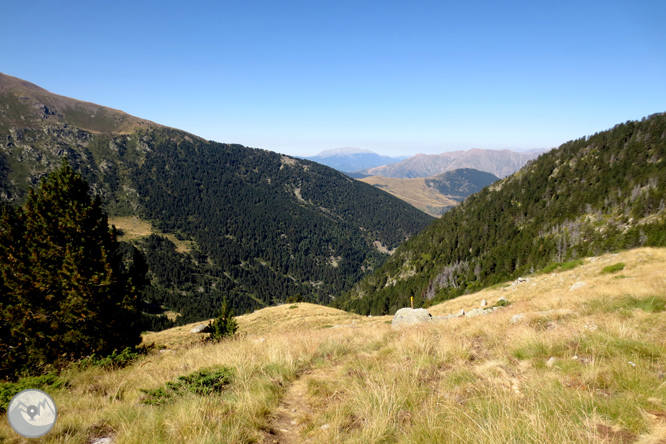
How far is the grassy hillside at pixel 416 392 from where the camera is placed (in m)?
3.34

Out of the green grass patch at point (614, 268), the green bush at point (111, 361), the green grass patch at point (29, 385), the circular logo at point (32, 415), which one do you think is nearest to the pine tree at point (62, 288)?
the green bush at point (111, 361)

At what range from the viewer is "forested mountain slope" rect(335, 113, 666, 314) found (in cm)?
6219

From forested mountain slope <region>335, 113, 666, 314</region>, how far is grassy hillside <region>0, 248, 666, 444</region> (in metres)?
54.3

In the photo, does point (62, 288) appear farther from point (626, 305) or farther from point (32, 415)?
point (626, 305)

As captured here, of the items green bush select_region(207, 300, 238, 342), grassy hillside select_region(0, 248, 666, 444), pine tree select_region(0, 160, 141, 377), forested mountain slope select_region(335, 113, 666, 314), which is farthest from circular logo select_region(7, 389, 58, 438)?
forested mountain slope select_region(335, 113, 666, 314)

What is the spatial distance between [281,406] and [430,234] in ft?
440

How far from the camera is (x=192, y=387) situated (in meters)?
5.25

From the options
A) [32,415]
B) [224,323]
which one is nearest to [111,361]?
[32,415]

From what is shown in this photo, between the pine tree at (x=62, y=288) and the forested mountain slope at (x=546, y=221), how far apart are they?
64.1 metres

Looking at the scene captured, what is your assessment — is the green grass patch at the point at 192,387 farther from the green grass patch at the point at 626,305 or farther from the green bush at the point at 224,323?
the green bush at the point at 224,323

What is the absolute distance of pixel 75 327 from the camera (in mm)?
12898

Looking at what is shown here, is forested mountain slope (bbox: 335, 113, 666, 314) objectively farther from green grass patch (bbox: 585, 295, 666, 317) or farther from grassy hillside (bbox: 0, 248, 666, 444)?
grassy hillside (bbox: 0, 248, 666, 444)

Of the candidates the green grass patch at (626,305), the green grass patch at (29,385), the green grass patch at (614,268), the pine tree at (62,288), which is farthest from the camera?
the green grass patch at (614,268)

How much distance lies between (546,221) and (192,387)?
Answer: 10539 cm
